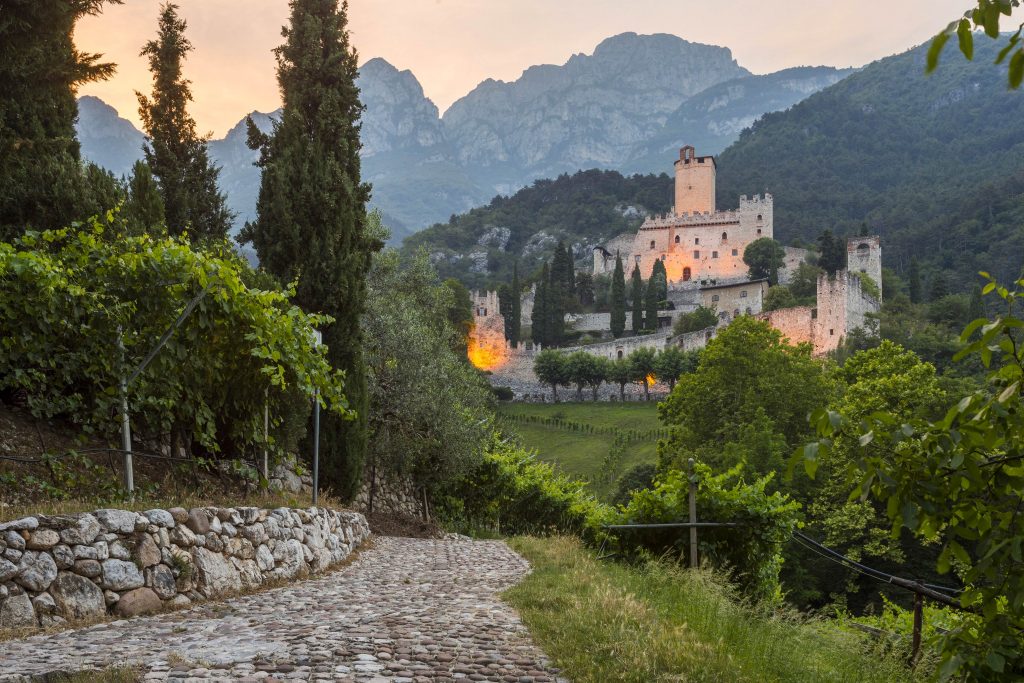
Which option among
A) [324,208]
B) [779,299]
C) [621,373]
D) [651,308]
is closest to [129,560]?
[324,208]

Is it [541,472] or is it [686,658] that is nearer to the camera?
[686,658]

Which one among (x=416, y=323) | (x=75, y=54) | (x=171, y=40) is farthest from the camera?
(x=171, y=40)

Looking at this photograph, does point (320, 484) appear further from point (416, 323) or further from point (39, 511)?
point (39, 511)

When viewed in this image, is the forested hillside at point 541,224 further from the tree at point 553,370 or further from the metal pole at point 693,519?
the metal pole at point 693,519

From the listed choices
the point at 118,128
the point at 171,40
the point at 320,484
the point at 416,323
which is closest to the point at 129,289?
the point at 320,484

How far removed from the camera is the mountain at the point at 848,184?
115312 millimetres

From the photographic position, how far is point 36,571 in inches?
234

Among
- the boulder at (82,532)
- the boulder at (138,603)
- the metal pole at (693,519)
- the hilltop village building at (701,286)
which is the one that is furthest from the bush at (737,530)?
the hilltop village building at (701,286)

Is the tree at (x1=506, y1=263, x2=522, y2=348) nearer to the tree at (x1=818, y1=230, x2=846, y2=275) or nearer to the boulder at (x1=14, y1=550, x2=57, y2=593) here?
the tree at (x1=818, y1=230, x2=846, y2=275)

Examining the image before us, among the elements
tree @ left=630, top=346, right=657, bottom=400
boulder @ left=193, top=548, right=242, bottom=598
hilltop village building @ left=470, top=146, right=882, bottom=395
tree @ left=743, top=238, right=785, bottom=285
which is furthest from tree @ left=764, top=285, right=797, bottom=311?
boulder @ left=193, top=548, right=242, bottom=598

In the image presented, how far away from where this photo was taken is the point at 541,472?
58.8ft

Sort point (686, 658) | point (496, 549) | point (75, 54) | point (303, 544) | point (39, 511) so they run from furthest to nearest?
1. point (496, 549)
2. point (75, 54)
3. point (303, 544)
4. point (39, 511)
5. point (686, 658)

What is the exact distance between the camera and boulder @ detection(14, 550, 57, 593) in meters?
5.86

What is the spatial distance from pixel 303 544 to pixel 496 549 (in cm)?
394
